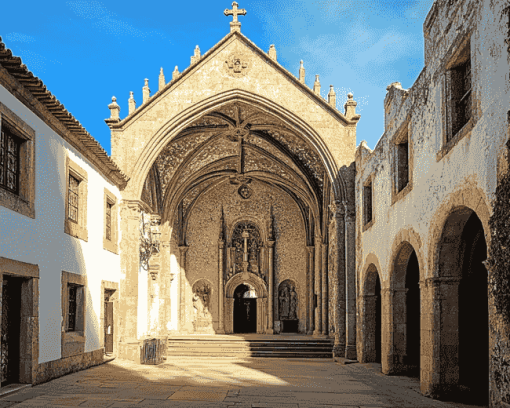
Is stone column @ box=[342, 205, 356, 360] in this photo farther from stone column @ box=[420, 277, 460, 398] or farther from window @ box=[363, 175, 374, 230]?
stone column @ box=[420, 277, 460, 398]

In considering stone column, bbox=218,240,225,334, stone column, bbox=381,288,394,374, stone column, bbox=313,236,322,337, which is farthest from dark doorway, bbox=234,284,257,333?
stone column, bbox=381,288,394,374

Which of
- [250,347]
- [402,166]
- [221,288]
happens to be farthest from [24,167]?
[221,288]

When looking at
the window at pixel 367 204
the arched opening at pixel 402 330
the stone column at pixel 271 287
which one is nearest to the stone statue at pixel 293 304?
the stone column at pixel 271 287

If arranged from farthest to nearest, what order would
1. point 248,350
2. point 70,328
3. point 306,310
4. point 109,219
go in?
point 306,310
point 248,350
point 109,219
point 70,328

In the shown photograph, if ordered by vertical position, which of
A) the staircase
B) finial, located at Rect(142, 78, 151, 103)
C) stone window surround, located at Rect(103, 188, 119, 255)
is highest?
finial, located at Rect(142, 78, 151, 103)

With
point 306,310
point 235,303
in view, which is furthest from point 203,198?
point 306,310

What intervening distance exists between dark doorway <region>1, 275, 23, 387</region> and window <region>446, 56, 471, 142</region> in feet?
24.0

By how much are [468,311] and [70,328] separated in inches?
324

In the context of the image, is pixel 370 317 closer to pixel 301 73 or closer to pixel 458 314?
pixel 458 314

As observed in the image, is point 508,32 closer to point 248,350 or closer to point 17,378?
point 17,378

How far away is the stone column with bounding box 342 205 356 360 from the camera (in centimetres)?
1577

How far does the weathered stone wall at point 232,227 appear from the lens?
25500mm

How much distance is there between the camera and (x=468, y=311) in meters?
8.59

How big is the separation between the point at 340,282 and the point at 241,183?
10.2 meters
